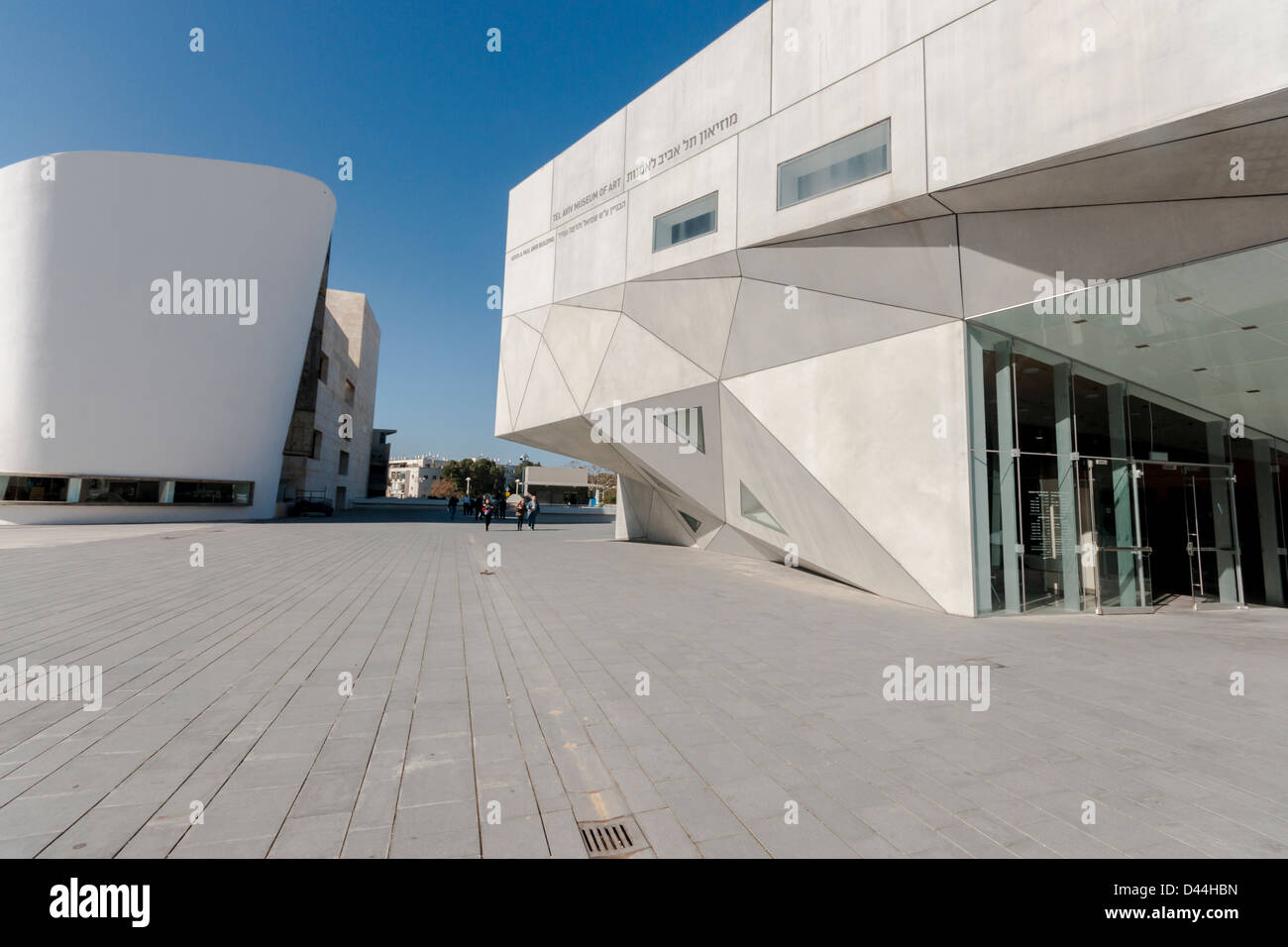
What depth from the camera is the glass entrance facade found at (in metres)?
9.21

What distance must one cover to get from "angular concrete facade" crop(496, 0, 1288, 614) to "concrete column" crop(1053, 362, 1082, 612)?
0.17 metres

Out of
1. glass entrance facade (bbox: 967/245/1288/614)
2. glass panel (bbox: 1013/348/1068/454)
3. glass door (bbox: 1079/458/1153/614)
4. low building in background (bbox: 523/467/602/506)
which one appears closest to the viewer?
glass entrance facade (bbox: 967/245/1288/614)

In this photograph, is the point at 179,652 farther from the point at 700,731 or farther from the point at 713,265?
the point at 713,265

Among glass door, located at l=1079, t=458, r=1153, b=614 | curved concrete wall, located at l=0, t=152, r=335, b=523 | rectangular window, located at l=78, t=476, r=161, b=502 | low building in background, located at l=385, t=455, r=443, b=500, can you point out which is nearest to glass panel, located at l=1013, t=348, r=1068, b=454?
glass door, located at l=1079, t=458, r=1153, b=614

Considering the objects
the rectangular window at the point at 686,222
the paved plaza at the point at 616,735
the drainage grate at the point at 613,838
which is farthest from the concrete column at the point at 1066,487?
the drainage grate at the point at 613,838

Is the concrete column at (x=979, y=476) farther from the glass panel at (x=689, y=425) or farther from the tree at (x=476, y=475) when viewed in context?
the tree at (x=476, y=475)

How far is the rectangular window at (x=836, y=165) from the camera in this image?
9.50m

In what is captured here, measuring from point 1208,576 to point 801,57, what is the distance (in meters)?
13.4

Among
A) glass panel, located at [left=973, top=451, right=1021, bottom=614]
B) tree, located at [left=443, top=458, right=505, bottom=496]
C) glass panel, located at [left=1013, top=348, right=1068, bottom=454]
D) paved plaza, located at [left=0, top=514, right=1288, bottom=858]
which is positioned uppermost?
tree, located at [left=443, top=458, right=505, bottom=496]

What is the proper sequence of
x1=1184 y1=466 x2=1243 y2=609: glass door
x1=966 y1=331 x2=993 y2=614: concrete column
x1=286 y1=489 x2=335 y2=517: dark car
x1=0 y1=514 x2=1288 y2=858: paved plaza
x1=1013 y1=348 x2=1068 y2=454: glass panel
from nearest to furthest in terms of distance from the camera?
x1=0 y1=514 x2=1288 y2=858: paved plaza
x1=966 y1=331 x2=993 y2=614: concrete column
x1=1013 y1=348 x2=1068 y2=454: glass panel
x1=1184 y1=466 x2=1243 y2=609: glass door
x1=286 y1=489 x2=335 y2=517: dark car

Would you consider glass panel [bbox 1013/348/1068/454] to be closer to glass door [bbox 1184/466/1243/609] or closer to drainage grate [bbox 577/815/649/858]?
glass door [bbox 1184/466/1243/609]

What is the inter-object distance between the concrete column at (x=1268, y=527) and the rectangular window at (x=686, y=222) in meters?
12.3

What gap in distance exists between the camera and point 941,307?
9.38 metres
